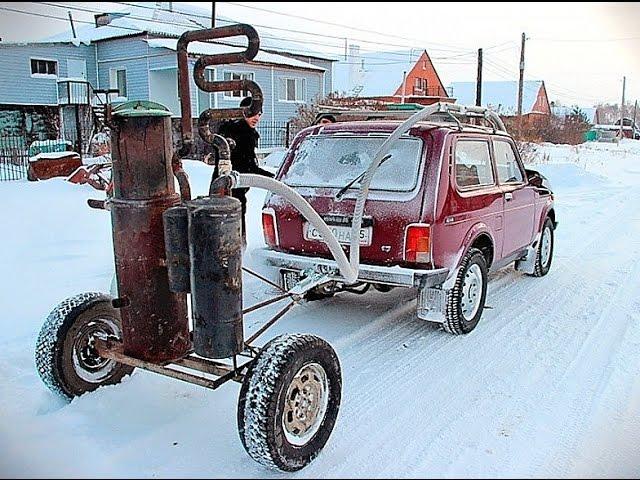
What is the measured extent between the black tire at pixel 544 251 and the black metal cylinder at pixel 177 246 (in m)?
5.24

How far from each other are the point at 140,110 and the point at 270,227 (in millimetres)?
2458

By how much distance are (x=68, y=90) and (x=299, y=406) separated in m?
18.1

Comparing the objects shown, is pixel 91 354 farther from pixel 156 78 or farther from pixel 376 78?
pixel 376 78

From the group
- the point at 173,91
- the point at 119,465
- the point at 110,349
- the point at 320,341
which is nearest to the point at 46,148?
the point at 110,349

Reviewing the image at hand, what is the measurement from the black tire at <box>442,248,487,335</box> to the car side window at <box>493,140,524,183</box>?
113cm

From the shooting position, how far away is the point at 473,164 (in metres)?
5.37

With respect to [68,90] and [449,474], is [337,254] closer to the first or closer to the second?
[449,474]

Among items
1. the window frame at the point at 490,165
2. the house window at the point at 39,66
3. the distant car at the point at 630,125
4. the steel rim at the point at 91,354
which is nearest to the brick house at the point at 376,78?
the distant car at the point at 630,125

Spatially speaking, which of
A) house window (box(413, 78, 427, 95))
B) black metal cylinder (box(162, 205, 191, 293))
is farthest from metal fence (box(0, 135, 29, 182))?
house window (box(413, 78, 427, 95))

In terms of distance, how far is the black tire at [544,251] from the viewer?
708 centimetres

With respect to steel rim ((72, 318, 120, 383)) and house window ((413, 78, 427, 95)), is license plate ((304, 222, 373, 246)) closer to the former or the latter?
steel rim ((72, 318, 120, 383))

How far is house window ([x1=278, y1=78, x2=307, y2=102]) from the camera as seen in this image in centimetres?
2978

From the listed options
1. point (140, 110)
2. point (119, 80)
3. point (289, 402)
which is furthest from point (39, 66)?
point (119, 80)

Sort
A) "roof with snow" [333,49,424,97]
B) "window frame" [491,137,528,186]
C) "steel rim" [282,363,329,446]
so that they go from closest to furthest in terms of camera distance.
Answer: "steel rim" [282,363,329,446]
"window frame" [491,137,528,186]
"roof with snow" [333,49,424,97]
